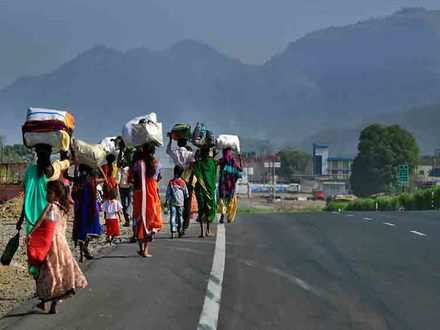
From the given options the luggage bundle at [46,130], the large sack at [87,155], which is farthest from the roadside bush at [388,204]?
the luggage bundle at [46,130]

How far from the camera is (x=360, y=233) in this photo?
1911 centimetres

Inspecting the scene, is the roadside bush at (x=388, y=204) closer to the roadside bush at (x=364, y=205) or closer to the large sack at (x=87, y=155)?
the roadside bush at (x=364, y=205)

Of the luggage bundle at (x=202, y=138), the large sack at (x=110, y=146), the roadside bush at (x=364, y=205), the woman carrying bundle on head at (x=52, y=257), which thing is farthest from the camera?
the roadside bush at (x=364, y=205)

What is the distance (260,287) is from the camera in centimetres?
1134

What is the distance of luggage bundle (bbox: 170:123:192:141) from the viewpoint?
18047mm

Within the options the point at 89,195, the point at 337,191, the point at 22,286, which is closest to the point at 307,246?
the point at 89,195

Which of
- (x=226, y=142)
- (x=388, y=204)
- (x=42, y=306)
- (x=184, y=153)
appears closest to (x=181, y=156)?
(x=184, y=153)

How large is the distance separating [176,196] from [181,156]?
91 cm

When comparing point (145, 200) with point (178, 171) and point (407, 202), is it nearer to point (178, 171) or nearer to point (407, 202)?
point (178, 171)

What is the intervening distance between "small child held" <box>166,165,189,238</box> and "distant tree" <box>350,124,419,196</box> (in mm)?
96619

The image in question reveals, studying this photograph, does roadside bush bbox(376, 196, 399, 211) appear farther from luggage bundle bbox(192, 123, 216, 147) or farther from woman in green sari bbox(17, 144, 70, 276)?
woman in green sari bbox(17, 144, 70, 276)

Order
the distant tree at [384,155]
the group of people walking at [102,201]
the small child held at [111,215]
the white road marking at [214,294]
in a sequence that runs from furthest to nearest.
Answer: the distant tree at [384,155] < the small child held at [111,215] < the group of people walking at [102,201] < the white road marking at [214,294]

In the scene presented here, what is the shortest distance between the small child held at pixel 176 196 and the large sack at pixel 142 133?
9.16ft

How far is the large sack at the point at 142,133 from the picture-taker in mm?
14781
